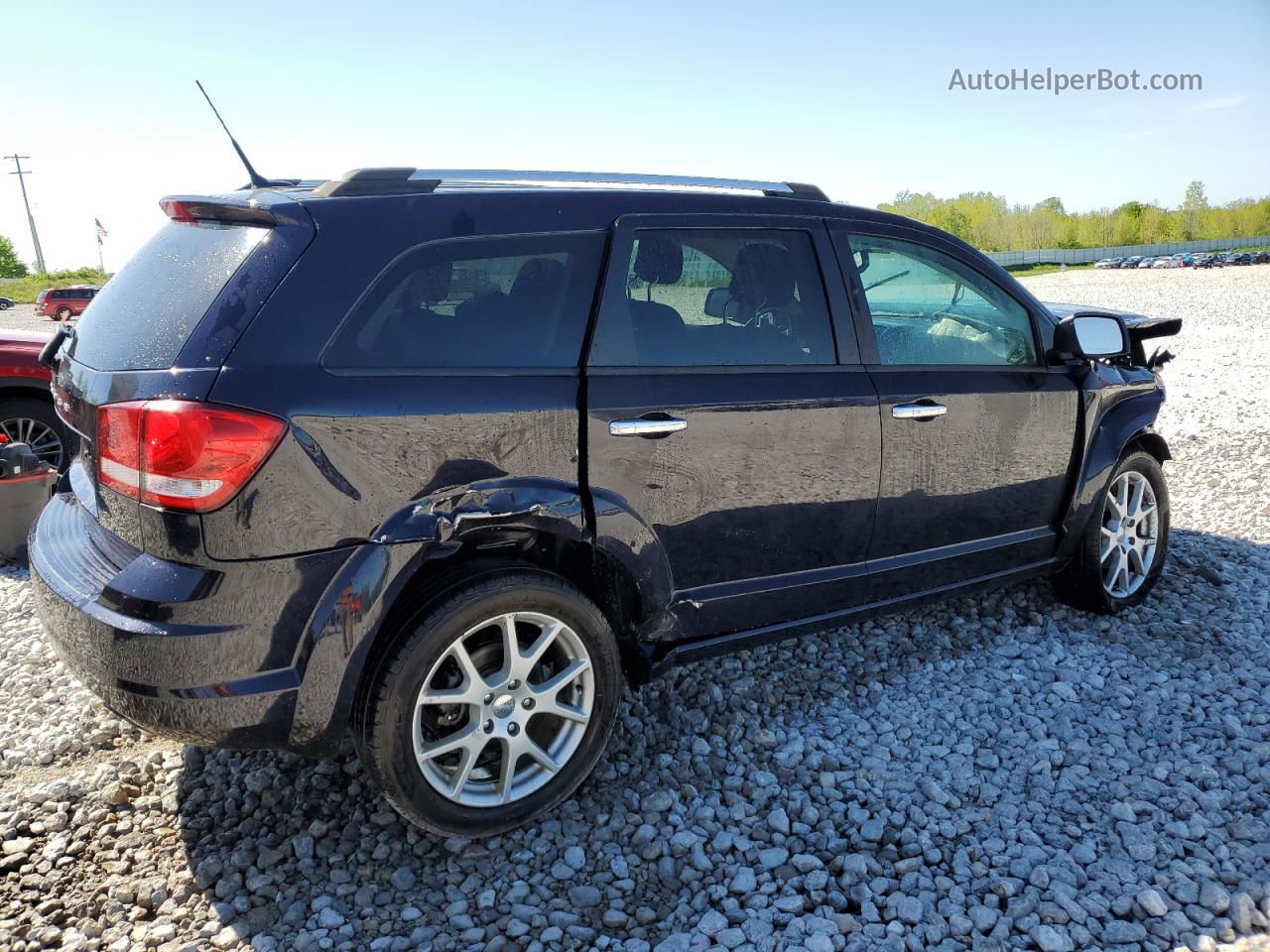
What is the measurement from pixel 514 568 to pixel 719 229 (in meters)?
1.40

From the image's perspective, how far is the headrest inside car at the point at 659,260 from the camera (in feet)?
10.3

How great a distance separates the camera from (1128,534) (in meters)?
4.59

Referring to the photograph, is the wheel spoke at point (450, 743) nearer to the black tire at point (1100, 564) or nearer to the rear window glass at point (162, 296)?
the rear window glass at point (162, 296)

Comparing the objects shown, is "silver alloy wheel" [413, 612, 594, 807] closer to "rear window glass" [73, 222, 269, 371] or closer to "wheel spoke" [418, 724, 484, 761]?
"wheel spoke" [418, 724, 484, 761]

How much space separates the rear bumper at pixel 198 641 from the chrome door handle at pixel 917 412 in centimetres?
208

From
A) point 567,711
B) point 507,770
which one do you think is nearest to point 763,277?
point 567,711

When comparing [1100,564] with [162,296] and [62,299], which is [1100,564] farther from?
[62,299]

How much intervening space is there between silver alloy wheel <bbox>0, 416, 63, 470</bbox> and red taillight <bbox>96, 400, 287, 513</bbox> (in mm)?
4597

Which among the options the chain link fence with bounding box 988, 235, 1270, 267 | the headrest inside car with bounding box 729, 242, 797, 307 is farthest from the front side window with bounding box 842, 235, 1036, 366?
the chain link fence with bounding box 988, 235, 1270, 267

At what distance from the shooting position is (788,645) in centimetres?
428

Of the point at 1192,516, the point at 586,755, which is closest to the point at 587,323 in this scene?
the point at 586,755

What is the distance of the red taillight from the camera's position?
7.86 feet

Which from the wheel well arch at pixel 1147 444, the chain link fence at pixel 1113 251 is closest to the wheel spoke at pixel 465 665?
the wheel well arch at pixel 1147 444

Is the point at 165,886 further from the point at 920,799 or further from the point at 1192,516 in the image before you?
the point at 1192,516
